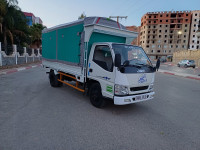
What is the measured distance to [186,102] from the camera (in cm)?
570

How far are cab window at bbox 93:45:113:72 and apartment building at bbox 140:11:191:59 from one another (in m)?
75.0

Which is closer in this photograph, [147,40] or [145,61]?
[145,61]

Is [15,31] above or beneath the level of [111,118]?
above

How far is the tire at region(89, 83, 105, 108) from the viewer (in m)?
4.47

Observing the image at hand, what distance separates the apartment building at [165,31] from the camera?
72438mm

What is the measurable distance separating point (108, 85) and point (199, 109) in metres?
3.64

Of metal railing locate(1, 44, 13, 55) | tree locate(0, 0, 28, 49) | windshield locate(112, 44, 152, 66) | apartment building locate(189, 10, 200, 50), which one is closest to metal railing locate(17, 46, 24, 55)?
metal railing locate(1, 44, 13, 55)

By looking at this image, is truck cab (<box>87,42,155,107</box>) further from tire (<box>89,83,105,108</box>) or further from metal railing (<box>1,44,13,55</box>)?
metal railing (<box>1,44,13,55</box>)

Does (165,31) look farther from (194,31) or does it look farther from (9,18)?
(9,18)

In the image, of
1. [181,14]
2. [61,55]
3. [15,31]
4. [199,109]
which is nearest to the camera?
[199,109]

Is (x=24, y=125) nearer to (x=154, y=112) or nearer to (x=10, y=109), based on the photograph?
(x=10, y=109)

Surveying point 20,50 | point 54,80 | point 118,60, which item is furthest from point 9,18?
point 118,60

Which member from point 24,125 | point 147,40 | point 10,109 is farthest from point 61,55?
point 147,40

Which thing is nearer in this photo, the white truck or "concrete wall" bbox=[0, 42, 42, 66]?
the white truck
